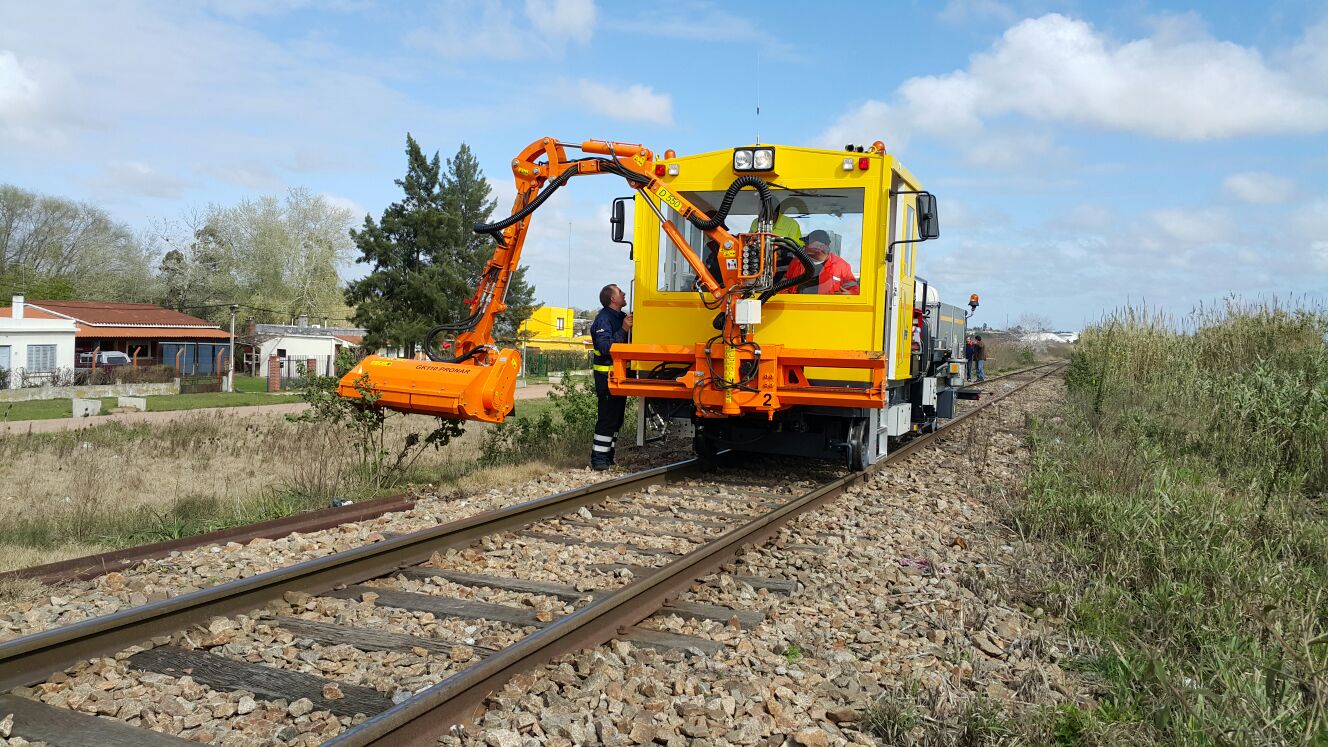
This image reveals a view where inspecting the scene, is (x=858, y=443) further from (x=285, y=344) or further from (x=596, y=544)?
(x=285, y=344)

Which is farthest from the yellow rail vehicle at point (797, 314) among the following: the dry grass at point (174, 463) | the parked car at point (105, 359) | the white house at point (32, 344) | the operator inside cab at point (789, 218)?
the parked car at point (105, 359)

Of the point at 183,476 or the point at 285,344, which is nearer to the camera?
the point at 183,476

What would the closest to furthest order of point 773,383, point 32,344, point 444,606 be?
point 444,606 → point 773,383 → point 32,344

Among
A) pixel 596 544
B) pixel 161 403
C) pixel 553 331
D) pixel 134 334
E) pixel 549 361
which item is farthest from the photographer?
pixel 553 331

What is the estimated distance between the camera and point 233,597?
441 centimetres

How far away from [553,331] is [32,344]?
39.9m

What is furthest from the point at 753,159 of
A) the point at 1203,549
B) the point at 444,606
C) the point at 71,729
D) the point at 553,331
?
the point at 553,331

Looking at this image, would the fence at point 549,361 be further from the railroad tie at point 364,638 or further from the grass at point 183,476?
the railroad tie at point 364,638

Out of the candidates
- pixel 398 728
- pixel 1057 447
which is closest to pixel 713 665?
pixel 398 728

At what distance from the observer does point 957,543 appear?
21.5 feet

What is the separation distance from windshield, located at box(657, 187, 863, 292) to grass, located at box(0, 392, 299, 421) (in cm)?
2534

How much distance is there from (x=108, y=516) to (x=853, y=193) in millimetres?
8473

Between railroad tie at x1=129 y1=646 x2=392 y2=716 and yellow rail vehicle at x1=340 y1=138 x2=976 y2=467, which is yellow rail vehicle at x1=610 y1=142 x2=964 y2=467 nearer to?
yellow rail vehicle at x1=340 y1=138 x2=976 y2=467

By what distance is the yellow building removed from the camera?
212 ft
